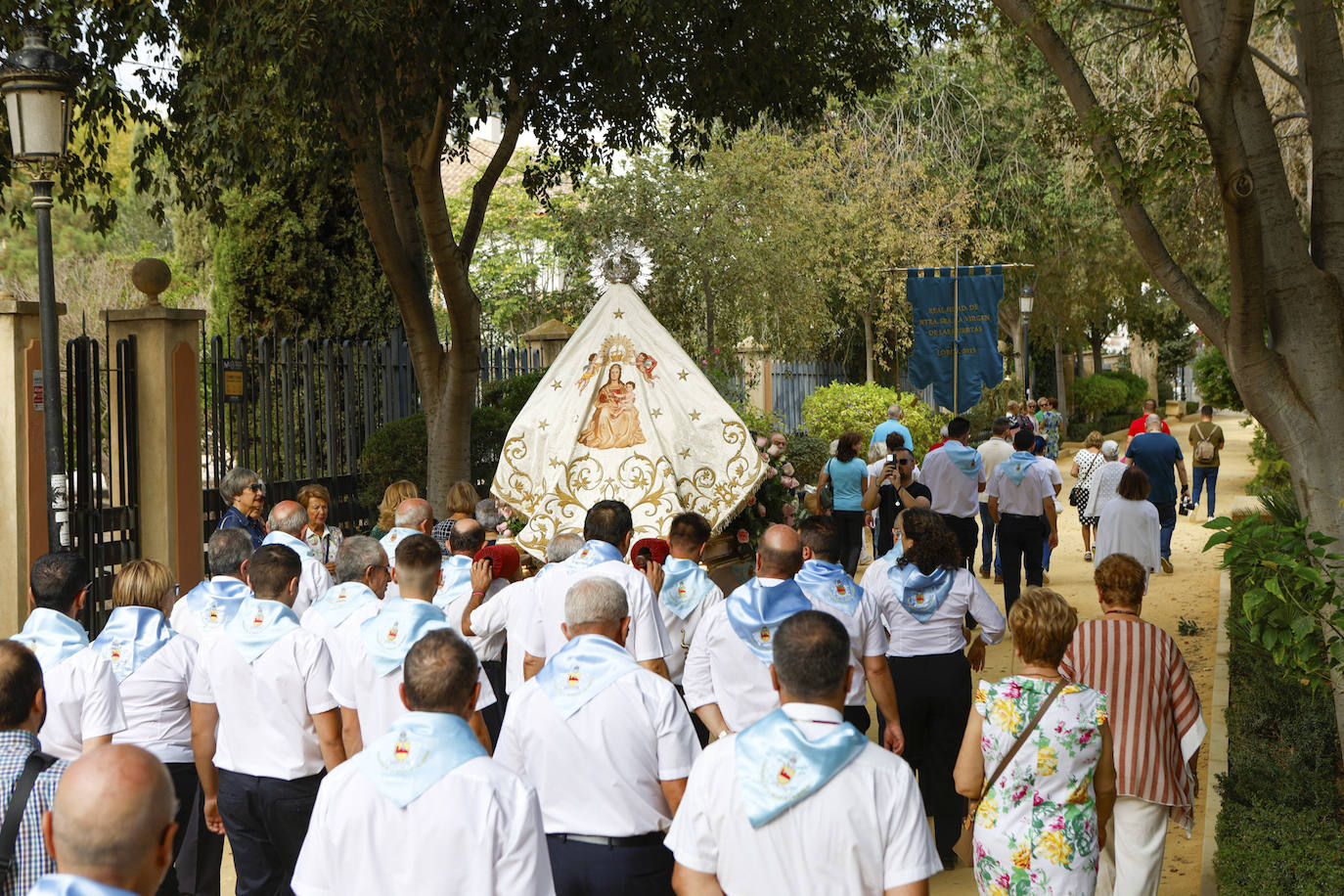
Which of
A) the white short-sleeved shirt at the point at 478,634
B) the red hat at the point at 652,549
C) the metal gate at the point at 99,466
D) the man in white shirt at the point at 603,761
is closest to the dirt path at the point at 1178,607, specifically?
the red hat at the point at 652,549

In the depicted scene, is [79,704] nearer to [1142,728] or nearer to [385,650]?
[385,650]

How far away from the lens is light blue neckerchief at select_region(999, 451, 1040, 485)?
12.3 m

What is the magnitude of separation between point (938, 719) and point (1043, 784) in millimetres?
2485

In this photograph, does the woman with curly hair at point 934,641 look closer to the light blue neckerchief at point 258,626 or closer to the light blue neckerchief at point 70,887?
the light blue neckerchief at point 258,626

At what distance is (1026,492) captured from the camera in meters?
12.6

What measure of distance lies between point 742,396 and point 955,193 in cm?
961

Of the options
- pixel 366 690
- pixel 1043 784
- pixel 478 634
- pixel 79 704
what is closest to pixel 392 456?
pixel 478 634

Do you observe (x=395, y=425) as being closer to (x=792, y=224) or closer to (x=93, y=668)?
(x=93, y=668)

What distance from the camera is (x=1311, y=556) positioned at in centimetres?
639

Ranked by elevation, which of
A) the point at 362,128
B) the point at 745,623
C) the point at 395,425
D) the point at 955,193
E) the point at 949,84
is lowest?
the point at 745,623

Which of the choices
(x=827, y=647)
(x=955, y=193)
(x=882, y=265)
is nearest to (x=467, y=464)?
(x=827, y=647)

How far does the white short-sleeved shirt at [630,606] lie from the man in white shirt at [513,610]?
2.7 inches

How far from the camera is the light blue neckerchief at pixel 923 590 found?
683 centimetres

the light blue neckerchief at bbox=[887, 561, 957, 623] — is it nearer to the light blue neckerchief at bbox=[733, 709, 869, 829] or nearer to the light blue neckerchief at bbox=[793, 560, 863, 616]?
the light blue neckerchief at bbox=[793, 560, 863, 616]
